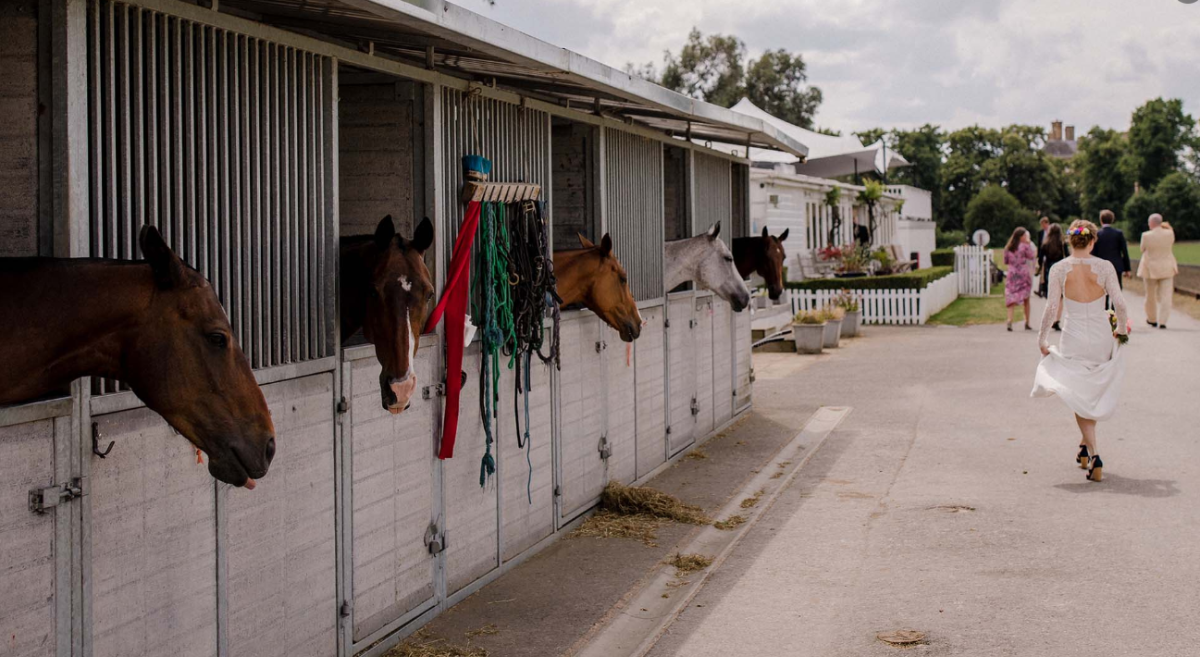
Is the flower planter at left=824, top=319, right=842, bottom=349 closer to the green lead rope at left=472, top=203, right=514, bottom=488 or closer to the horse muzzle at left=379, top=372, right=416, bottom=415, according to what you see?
the green lead rope at left=472, top=203, right=514, bottom=488

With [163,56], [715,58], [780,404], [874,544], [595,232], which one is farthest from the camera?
[715,58]

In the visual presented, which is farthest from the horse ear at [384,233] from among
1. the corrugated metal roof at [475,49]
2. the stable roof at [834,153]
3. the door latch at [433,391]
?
the stable roof at [834,153]

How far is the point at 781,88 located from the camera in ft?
215

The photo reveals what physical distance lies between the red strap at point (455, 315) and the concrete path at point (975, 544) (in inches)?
59.7

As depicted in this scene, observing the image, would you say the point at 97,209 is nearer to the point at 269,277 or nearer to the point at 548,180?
the point at 269,277

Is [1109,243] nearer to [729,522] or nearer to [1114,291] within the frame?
[1114,291]

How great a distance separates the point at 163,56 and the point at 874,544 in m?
5.16

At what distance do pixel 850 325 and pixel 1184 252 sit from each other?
60809 millimetres

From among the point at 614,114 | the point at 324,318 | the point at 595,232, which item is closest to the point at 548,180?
the point at 595,232

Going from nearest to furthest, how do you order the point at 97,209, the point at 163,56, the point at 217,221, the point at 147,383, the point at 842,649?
the point at 147,383
the point at 97,209
the point at 163,56
the point at 217,221
the point at 842,649

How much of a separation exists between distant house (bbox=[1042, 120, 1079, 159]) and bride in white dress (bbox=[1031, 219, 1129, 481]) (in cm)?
17297

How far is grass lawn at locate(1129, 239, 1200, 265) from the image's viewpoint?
63.3m

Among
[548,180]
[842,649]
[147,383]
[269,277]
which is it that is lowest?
[842,649]

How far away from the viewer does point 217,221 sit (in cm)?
437
